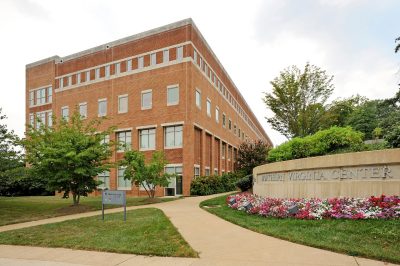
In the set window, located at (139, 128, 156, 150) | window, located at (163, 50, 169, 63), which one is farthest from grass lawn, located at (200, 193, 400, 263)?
window, located at (163, 50, 169, 63)

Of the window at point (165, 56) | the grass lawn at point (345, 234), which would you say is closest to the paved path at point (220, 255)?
the grass lawn at point (345, 234)

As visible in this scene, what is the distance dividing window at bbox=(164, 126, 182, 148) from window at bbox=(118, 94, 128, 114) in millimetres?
5440

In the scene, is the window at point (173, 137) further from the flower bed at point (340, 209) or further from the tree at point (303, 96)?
the flower bed at point (340, 209)

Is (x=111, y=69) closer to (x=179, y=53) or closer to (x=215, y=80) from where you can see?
(x=179, y=53)

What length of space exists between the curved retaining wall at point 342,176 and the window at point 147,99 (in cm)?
2064

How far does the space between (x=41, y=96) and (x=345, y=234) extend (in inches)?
1765

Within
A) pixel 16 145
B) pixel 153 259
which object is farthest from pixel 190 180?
pixel 153 259

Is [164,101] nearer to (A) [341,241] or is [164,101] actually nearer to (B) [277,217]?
(B) [277,217]

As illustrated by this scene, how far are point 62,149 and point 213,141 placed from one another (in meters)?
23.1

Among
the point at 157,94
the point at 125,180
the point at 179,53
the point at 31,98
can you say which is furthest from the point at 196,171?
the point at 31,98

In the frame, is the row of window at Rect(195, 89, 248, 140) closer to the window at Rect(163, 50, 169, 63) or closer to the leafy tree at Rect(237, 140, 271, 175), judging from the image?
the window at Rect(163, 50, 169, 63)

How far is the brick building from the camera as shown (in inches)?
1209

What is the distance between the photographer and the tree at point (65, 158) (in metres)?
16.6

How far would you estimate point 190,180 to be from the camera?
3017cm
